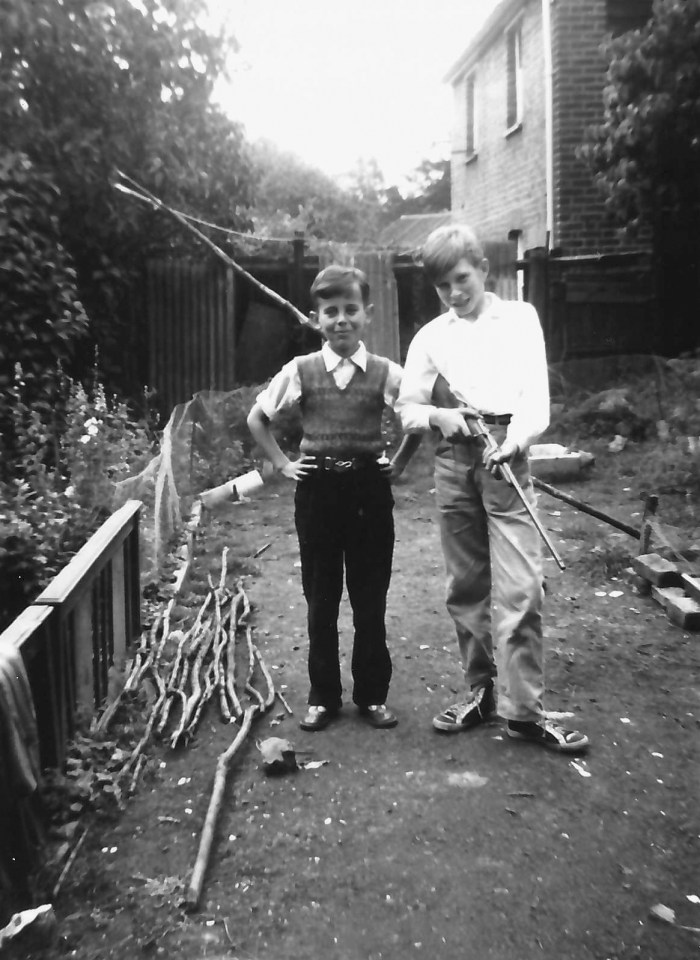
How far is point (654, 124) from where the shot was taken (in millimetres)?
9961

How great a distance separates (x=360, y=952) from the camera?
245 cm

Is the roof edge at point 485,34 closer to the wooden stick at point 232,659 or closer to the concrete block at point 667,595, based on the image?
the concrete block at point 667,595

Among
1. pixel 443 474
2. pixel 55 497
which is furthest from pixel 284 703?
pixel 55 497

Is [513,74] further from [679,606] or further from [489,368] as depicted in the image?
[489,368]

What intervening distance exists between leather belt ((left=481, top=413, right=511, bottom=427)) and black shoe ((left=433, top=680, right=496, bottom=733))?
1.09 meters

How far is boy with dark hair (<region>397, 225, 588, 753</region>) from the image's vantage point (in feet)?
11.6

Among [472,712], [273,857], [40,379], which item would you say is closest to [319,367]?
[472,712]

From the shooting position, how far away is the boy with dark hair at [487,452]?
3.53 meters

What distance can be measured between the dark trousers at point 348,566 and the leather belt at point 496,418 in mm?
489

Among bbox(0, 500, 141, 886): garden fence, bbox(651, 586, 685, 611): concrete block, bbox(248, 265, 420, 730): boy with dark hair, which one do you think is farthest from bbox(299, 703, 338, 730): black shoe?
bbox(651, 586, 685, 611): concrete block

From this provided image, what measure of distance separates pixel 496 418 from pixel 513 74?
13586mm

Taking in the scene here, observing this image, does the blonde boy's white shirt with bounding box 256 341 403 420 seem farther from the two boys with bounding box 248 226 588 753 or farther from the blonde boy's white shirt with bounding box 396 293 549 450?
the blonde boy's white shirt with bounding box 396 293 549 450

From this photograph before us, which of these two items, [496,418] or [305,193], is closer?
[496,418]

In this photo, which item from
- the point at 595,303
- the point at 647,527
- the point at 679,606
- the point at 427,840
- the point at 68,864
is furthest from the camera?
the point at 595,303
